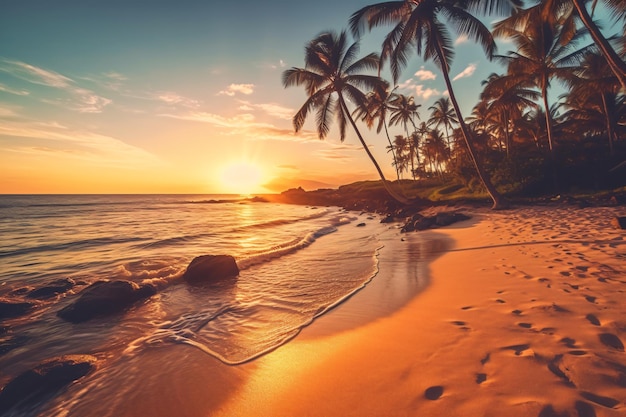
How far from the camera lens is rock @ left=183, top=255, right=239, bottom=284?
8211 mm

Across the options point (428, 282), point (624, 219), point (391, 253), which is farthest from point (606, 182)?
point (428, 282)

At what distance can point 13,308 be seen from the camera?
246 inches

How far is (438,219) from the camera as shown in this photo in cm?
1493

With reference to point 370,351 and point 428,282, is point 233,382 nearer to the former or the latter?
point 370,351

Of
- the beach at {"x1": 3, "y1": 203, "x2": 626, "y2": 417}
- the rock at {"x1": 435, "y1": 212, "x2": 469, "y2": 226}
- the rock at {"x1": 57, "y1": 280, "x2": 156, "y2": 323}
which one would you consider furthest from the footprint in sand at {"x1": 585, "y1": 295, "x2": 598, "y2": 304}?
the rock at {"x1": 435, "y1": 212, "x2": 469, "y2": 226}

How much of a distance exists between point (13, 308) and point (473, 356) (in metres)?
9.45

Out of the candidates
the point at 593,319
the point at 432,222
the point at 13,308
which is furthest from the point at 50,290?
the point at 432,222

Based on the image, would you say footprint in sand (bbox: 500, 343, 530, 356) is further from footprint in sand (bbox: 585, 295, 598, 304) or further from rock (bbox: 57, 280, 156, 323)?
rock (bbox: 57, 280, 156, 323)

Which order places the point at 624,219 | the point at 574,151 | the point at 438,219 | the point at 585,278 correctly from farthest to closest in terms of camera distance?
the point at 574,151 < the point at 438,219 < the point at 624,219 < the point at 585,278

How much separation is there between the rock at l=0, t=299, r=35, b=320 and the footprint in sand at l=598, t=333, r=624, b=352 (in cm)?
1049

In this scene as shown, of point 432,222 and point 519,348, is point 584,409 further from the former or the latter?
point 432,222

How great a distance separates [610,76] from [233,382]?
30574 mm

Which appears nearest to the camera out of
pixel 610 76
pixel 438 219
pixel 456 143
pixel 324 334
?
pixel 324 334

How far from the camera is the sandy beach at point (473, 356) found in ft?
7.60
